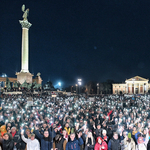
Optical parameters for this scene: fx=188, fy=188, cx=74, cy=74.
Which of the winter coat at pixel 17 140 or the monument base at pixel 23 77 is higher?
the monument base at pixel 23 77

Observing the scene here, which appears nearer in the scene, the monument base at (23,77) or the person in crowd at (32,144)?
the person in crowd at (32,144)

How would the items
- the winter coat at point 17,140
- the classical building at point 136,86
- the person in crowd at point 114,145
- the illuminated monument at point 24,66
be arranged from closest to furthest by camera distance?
the person in crowd at point 114,145, the winter coat at point 17,140, the illuminated monument at point 24,66, the classical building at point 136,86

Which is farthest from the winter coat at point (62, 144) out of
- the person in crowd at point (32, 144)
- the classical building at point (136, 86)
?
the classical building at point (136, 86)

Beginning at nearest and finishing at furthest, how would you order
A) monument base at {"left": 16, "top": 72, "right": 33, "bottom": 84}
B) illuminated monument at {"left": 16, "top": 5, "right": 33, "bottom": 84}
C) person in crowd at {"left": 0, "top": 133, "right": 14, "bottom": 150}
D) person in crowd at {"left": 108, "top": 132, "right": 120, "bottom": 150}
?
person in crowd at {"left": 0, "top": 133, "right": 14, "bottom": 150} < person in crowd at {"left": 108, "top": 132, "right": 120, "bottom": 150} < monument base at {"left": 16, "top": 72, "right": 33, "bottom": 84} < illuminated monument at {"left": 16, "top": 5, "right": 33, "bottom": 84}

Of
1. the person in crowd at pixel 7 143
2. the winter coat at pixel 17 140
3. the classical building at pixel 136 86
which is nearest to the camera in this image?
the person in crowd at pixel 7 143

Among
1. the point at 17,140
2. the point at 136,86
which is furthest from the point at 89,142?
the point at 136,86

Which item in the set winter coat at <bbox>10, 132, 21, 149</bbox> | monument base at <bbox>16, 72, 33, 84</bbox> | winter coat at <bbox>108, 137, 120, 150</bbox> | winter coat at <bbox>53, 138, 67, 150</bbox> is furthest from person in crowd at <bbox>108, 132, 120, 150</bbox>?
monument base at <bbox>16, 72, 33, 84</bbox>

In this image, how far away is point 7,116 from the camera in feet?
39.4

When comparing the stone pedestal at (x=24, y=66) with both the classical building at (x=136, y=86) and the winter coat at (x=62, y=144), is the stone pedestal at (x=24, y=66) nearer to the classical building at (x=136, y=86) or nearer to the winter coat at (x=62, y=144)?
the winter coat at (x=62, y=144)

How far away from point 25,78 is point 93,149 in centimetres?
3832

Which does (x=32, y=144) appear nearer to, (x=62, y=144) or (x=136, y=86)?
(x=62, y=144)

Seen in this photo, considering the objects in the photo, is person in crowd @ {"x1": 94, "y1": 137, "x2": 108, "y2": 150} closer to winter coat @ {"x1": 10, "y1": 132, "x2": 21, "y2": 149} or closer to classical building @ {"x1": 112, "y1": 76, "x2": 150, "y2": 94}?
winter coat @ {"x1": 10, "y1": 132, "x2": 21, "y2": 149}

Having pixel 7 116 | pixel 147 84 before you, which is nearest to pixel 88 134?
pixel 7 116

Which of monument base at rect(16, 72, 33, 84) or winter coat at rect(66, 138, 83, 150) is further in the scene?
monument base at rect(16, 72, 33, 84)
